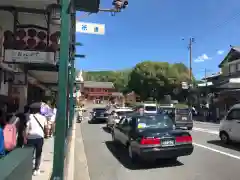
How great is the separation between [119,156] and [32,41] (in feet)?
18.0

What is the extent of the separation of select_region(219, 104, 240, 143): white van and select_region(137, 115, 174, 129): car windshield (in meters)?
4.13

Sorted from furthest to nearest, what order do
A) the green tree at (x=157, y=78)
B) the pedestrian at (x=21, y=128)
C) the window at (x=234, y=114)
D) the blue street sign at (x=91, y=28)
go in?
the green tree at (x=157, y=78) → the window at (x=234, y=114) → the blue street sign at (x=91, y=28) → the pedestrian at (x=21, y=128)

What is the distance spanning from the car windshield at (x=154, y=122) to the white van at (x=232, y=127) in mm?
4129

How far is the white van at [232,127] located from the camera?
43.0ft

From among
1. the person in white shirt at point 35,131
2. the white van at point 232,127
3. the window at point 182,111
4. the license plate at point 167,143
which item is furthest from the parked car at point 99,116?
the person in white shirt at point 35,131

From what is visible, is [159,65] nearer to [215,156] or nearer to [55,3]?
[215,156]

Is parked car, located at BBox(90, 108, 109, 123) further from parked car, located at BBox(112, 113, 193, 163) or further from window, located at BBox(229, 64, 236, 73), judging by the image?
window, located at BBox(229, 64, 236, 73)

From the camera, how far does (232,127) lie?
44.1ft

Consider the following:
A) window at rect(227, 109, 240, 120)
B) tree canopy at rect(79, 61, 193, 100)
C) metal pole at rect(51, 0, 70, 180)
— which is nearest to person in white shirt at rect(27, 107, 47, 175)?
metal pole at rect(51, 0, 70, 180)

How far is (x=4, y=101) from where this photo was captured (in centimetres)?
1215

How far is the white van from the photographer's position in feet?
43.0

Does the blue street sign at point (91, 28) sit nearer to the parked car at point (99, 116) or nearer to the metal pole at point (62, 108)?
the metal pole at point (62, 108)

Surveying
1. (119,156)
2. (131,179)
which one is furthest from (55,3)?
(119,156)

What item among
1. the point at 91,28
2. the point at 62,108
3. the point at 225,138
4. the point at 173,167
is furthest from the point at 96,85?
the point at 62,108
